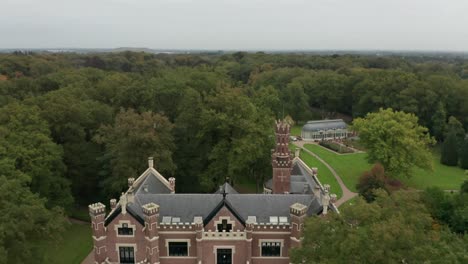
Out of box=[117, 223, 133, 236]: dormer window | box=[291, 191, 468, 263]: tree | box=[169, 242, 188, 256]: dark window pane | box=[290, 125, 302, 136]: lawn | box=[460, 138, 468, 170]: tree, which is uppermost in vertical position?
box=[291, 191, 468, 263]: tree

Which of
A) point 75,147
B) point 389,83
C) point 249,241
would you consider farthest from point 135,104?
point 389,83

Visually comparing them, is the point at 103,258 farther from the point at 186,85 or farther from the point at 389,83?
the point at 389,83

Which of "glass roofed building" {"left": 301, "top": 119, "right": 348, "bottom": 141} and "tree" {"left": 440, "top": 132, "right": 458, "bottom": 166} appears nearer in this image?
"tree" {"left": 440, "top": 132, "right": 458, "bottom": 166}

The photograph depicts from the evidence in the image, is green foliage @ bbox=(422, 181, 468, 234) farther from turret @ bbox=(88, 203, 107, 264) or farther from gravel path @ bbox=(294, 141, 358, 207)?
turret @ bbox=(88, 203, 107, 264)

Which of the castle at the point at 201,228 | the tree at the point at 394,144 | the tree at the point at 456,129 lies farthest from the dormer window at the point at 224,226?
the tree at the point at 456,129

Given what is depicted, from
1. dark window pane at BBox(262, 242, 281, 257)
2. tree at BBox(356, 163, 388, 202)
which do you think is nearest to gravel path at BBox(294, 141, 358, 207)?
tree at BBox(356, 163, 388, 202)

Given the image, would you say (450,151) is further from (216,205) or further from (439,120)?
(216,205)

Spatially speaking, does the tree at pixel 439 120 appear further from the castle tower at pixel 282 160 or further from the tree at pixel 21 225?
the tree at pixel 21 225
